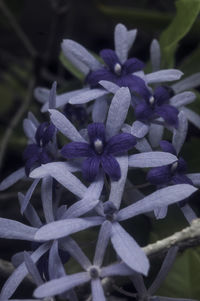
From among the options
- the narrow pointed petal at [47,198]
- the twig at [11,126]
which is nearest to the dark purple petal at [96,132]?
the narrow pointed petal at [47,198]

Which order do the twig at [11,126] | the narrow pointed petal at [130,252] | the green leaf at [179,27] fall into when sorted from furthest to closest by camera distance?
the twig at [11,126]
the green leaf at [179,27]
the narrow pointed petal at [130,252]

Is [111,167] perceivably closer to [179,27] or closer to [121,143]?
[121,143]

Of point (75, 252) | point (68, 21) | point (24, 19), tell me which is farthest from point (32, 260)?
point (24, 19)

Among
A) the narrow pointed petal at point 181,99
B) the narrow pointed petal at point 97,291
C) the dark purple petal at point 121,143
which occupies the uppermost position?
the narrow pointed petal at point 181,99

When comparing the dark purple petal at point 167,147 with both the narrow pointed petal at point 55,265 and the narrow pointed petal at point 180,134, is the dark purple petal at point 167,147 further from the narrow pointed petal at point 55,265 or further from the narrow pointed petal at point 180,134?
the narrow pointed petal at point 55,265

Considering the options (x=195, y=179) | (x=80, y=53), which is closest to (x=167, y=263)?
(x=195, y=179)

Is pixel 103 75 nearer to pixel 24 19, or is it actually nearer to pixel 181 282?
pixel 181 282
